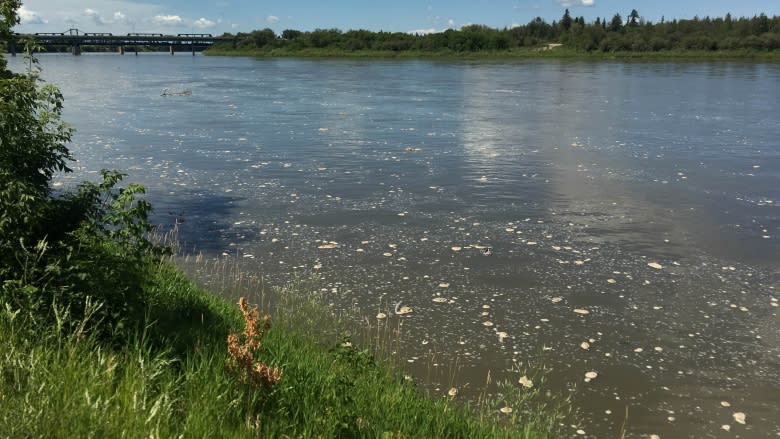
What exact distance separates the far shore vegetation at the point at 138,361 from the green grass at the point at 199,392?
0.7 inches

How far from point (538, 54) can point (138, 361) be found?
17799 centimetres

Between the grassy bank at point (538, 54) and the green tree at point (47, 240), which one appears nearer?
the green tree at point (47, 240)

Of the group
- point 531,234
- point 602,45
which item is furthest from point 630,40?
point 531,234

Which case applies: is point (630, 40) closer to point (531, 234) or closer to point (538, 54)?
point (538, 54)

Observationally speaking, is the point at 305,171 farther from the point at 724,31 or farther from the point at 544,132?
the point at 724,31

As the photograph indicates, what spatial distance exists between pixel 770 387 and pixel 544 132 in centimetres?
2312

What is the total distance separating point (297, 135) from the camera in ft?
96.5

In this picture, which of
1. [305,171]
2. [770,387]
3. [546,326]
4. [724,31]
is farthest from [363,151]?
[724,31]

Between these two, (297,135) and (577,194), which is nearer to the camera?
(577,194)

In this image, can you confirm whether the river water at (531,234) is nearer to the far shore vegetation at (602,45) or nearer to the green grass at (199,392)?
the green grass at (199,392)

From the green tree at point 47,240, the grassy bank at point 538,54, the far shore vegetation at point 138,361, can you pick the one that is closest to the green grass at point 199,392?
the far shore vegetation at point 138,361

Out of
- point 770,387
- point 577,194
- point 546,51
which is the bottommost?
point 770,387

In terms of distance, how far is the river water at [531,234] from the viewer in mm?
8719

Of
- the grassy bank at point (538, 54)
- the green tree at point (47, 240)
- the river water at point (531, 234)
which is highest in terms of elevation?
the grassy bank at point (538, 54)
